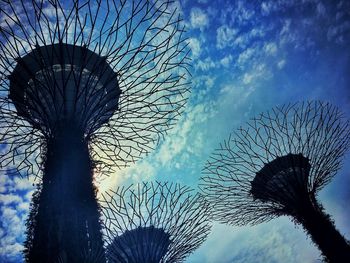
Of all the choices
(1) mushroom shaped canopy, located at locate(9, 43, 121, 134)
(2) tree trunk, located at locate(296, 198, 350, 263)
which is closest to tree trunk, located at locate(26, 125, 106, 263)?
(1) mushroom shaped canopy, located at locate(9, 43, 121, 134)

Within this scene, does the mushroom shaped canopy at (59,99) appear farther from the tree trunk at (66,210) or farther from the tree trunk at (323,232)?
the tree trunk at (323,232)

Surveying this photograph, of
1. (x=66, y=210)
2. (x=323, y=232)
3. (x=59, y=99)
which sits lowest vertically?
(x=323, y=232)

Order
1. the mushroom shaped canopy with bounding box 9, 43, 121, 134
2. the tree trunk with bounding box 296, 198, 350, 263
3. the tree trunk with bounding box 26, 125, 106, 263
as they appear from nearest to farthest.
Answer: the tree trunk with bounding box 26, 125, 106, 263
the mushroom shaped canopy with bounding box 9, 43, 121, 134
the tree trunk with bounding box 296, 198, 350, 263

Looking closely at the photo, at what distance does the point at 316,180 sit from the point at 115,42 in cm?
909

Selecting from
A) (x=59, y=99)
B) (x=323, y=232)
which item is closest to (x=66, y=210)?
(x=59, y=99)

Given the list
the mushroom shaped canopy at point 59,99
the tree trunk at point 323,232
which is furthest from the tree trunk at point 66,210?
the tree trunk at point 323,232

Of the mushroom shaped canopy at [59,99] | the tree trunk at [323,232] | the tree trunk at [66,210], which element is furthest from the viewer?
the tree trunk at [323,232]

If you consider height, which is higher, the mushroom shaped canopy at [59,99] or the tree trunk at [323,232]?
the mushroom shaped canopy at [59,99]

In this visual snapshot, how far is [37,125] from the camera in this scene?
25.9ft

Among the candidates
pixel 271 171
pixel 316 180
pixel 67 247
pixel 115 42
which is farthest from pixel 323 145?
pixel 67 247

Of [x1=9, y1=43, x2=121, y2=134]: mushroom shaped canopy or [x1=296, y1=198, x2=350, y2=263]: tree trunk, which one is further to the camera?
[x1=296, y1=198, x2=350, y2=263]: tree trunk

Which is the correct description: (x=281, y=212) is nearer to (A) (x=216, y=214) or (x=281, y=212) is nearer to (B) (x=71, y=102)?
(A) (x=216, y=214)

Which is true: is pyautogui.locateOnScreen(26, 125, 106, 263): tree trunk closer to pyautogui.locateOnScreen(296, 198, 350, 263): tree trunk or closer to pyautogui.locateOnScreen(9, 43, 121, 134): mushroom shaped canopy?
pyautogui.locateOnScreen(9, 43, 121, 134): mushroom shaped canopy

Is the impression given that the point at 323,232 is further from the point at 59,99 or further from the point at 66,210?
the point at 59,99
